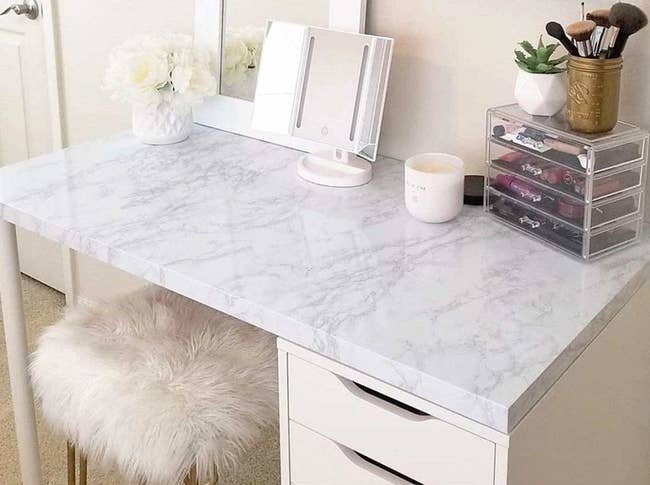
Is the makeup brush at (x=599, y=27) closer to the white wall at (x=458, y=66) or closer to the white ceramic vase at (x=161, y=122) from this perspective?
the white wall at (x=458, y=66)

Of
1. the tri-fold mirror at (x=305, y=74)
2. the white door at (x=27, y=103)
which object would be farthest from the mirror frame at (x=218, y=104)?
the white door at (x=27, y=103)

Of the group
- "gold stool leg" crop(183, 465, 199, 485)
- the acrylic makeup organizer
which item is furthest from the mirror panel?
"gold stool leg" crop(183, 465, 199, 485)

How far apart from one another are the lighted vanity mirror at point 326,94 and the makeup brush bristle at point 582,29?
0.38 meters

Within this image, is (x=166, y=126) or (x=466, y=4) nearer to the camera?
(x=466, y=4)

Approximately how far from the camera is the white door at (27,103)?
8.37ft

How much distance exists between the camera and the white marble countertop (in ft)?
3.84

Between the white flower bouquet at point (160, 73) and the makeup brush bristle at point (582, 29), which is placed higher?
the makeup brush bristle at point (582, 29)

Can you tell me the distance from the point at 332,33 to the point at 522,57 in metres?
0.38

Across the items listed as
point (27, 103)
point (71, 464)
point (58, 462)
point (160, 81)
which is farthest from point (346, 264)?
point (27, 103)

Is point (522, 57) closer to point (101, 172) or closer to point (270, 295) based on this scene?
point (270, 295)

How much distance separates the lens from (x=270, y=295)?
132 cm

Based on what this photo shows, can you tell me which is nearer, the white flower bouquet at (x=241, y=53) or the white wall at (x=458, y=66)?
the white wall at (x=458, y=66)

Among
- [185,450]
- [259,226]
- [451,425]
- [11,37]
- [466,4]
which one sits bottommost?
[185,450]

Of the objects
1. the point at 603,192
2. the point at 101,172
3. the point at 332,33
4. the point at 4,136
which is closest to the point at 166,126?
the point at 101,172
